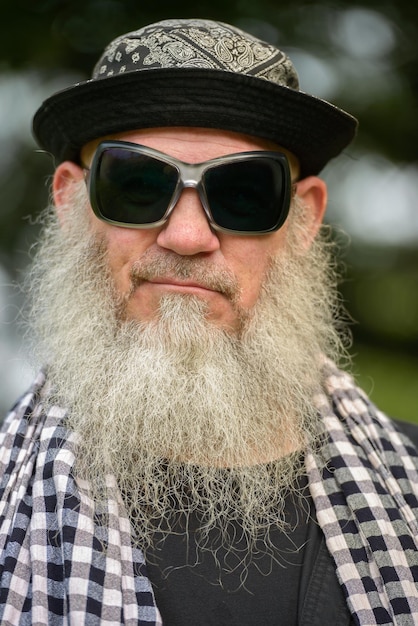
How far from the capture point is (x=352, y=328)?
5.12 metres

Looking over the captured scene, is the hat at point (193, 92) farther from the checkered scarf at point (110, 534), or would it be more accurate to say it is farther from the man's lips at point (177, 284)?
the checkered scarf at point (110, 534)

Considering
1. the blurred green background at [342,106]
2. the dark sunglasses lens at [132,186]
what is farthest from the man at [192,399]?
the blurred green background at [342,106]

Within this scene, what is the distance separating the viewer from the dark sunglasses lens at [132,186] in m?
1.93

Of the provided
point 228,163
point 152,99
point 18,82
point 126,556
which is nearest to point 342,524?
point 126,556

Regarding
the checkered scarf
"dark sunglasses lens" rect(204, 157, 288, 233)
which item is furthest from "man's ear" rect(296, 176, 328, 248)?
the checkered scarf

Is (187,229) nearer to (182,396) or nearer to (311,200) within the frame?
(182,396)

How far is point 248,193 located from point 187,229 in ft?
0.73

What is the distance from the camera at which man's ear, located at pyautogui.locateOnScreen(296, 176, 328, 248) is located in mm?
2336

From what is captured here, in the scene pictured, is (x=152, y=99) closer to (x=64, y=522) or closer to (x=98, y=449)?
(x=98, y=449)

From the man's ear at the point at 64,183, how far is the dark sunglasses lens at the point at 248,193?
52 cm

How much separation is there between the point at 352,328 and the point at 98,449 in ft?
11.5

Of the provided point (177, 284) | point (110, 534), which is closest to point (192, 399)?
point (177, 284)

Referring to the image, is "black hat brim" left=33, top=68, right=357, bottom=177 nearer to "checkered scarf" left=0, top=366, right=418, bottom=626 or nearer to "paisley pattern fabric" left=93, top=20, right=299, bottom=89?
"paisley pattern fabric" left=93, top=20, right=299, bottom=89

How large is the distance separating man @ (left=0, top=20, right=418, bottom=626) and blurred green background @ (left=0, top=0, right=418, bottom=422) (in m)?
1.79
